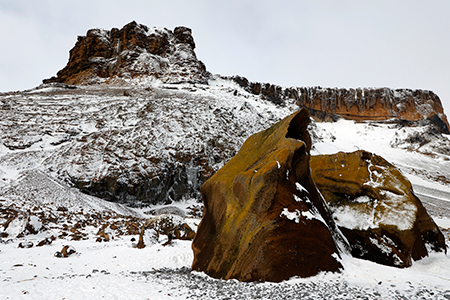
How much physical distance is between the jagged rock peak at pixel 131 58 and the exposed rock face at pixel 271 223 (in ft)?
149

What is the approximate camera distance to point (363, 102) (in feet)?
257

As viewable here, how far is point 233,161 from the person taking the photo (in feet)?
27.2

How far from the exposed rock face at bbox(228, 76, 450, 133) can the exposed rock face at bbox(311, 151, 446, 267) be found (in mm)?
62892

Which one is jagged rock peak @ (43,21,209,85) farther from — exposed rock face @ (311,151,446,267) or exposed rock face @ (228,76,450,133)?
exposed rock face @ (311,151,446,267)

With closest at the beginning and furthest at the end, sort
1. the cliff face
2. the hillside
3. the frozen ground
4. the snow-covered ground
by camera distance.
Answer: the frozen ground < the snow-covered ground < the hillside < the cliff face

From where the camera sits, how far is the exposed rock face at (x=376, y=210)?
7750 millimetres

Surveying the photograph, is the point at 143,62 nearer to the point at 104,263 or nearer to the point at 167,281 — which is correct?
the point at 104,263

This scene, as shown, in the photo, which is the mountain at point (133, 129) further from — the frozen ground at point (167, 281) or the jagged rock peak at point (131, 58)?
the frozen ground at point (167, 281)

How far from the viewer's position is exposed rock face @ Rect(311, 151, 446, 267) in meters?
7.75

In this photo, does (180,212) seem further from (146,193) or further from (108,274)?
(108,274)

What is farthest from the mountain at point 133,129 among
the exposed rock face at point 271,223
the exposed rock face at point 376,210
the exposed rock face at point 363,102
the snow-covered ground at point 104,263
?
the exposed rock face at point 363,102

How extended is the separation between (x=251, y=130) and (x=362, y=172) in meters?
23.5

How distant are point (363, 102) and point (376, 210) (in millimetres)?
83386

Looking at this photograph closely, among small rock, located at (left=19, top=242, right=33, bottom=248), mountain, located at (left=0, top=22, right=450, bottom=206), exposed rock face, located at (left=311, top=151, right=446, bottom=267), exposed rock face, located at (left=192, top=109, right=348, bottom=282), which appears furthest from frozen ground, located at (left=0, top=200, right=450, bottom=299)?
mountain, located at (left=0, top=22, right=450, bottom=206)
